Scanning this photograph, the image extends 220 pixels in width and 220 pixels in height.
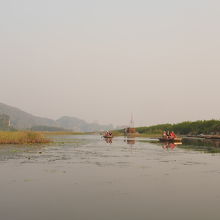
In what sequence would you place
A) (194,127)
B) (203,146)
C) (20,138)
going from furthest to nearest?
(194,127), (203,146), (20,138)

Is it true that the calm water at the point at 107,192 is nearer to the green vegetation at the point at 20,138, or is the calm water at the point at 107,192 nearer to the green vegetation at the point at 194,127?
the green vegetation at the point at 20,138

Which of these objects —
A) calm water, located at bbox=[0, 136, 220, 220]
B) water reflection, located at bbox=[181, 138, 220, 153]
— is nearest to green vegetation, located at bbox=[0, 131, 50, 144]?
water reflection, located at bbox=[181, 138, 220, 153]

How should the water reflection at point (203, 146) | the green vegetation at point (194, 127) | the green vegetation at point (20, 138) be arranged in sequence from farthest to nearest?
1. the green vegetation at point (194, 127)
2. the green vegetation at point (20, 138)
3. the water reflection at point (203, 146)

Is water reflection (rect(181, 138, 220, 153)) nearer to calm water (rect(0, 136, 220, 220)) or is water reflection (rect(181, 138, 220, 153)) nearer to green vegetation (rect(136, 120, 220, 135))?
calm water (rect(0, 136, 220, 220))

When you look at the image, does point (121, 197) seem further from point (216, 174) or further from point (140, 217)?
point (216, 174)

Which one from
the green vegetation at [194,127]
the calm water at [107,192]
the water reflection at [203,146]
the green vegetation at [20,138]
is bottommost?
the calm water at [107,192]

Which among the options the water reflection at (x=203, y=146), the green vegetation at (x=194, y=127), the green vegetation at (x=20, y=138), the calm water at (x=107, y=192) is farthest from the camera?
the green vegetation at (x=194, y=127)

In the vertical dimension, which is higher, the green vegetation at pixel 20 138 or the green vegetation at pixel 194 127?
the green vegetation at pixel 194 127

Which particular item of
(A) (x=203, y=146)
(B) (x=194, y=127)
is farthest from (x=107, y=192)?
(B) (x=194, y=127)

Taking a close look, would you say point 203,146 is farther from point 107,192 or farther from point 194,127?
point 194,127

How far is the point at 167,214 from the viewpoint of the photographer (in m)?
10.8

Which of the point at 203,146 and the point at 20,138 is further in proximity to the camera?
the point at 203,146

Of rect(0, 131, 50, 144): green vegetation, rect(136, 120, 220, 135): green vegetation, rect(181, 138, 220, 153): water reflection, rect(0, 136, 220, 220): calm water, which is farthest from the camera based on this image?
rect(136, 120, 220, 135): green vegetation

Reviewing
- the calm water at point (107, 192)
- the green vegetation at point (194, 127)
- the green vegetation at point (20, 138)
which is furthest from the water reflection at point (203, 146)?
the green vegetation at point (194, 127)
